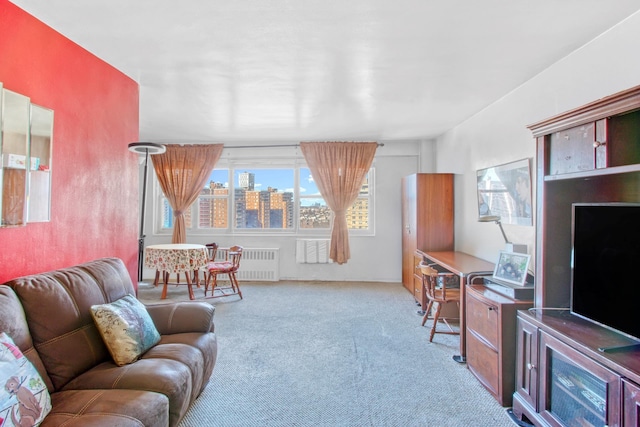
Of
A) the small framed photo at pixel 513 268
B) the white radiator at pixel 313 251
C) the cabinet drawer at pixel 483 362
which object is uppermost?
the small framed photo at pixel 513 268

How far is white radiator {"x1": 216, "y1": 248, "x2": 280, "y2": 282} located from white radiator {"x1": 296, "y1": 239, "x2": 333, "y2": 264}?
0.41 metres

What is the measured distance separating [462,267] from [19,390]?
3183mm

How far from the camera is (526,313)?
201cm

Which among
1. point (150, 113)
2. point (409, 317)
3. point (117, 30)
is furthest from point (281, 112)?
point (409, 317)

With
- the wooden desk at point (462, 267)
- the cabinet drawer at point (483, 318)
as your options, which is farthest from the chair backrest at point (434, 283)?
the cabinet drawer at point (483, 318)

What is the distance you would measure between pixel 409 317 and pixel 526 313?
200 centimetres

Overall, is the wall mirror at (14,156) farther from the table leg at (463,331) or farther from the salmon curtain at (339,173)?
the salmon curtain at (339,173)

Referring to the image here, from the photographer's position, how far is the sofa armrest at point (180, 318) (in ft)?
7.53

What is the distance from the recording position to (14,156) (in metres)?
1.77

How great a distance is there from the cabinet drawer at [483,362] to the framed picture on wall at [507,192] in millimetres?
1169

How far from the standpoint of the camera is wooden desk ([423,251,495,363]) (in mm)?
2811

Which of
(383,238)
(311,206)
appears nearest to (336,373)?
(383,238)

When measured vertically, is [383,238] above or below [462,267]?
above

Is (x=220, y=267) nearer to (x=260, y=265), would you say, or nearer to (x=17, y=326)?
(x=260, y=265)
